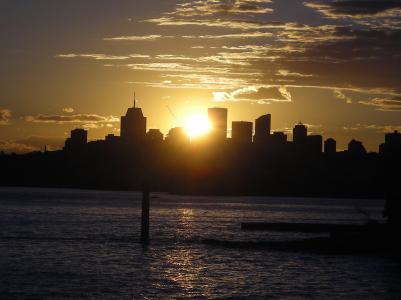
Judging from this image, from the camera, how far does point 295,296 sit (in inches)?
1604

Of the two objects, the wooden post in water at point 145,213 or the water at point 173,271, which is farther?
the wooden post in water at point 145,213

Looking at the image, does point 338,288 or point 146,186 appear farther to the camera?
point 146,186

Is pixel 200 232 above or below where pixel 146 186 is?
below

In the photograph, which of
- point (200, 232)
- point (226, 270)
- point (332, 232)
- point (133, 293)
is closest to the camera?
point (133, 293)

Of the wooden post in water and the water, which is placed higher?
the wooden post in water

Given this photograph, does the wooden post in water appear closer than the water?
No

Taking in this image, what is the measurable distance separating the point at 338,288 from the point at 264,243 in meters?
26.3

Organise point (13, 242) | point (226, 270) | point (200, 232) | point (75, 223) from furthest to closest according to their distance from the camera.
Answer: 1. point (75, 223)
2. point (200, 232)
3. point (13, 242)
4. point (226, 270)

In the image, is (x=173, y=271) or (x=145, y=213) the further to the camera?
(x=145, y=213)

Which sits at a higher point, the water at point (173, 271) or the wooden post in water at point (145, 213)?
the wooden post in water at point (145, 213)

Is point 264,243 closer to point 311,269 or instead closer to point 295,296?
point 311,269

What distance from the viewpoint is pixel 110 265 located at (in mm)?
52469

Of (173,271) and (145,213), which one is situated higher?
(145,213)

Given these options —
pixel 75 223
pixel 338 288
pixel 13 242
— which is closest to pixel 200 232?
pixel 75 223
